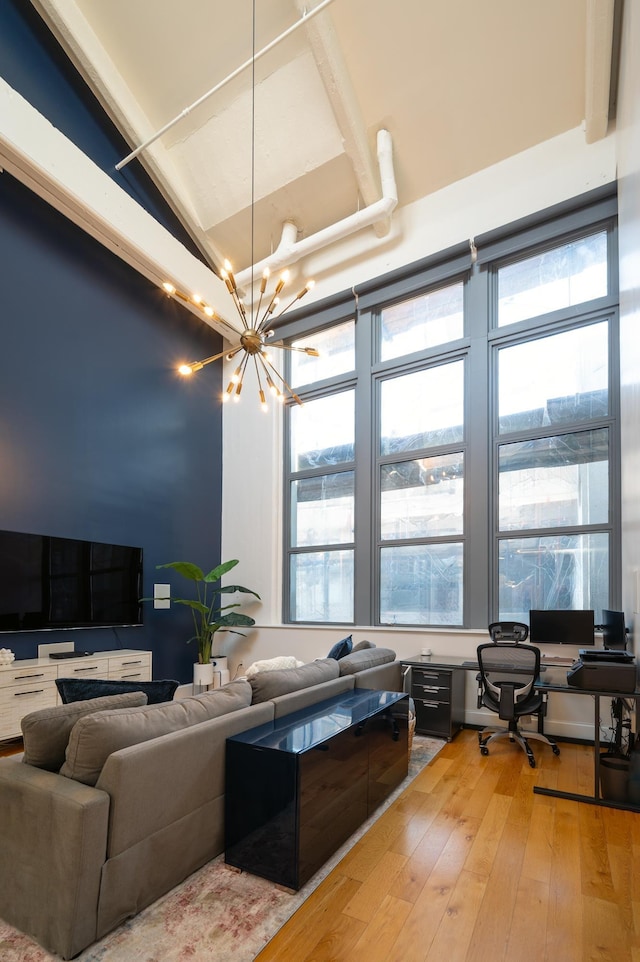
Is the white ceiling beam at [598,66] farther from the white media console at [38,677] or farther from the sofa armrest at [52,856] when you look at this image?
the white media console at [38,677]

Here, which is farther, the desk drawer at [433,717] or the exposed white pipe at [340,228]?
the exposed white pipe at [340,228]

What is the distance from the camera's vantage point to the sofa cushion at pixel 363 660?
3566 millimetres

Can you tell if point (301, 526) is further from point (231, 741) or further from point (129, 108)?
point (129, 108)

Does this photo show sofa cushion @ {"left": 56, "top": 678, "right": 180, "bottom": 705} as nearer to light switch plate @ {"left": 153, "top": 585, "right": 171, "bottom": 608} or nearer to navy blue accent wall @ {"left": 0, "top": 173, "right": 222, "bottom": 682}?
navy blue accent wall @ {"left": 0, "top": 173, "right": 222, "bottom": 682}

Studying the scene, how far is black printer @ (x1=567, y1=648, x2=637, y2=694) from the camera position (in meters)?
3.04

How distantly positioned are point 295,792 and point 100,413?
4.36m

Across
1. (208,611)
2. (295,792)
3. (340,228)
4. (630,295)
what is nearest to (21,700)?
(208,611)

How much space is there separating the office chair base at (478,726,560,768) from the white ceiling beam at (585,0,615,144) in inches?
209

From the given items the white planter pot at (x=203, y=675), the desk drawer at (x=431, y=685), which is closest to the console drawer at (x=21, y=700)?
the white planter pot at (x=203, y=675)

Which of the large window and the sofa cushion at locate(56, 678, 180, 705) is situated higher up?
the large window

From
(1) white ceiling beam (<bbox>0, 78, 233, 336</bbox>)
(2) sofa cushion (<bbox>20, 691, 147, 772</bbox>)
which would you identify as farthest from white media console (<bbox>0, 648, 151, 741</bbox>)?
(1) white ceiling beam (<bbox>0, 78, 233, 336</bbox>)

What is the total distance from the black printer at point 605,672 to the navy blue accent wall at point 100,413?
4.29 m

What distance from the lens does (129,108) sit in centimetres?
543

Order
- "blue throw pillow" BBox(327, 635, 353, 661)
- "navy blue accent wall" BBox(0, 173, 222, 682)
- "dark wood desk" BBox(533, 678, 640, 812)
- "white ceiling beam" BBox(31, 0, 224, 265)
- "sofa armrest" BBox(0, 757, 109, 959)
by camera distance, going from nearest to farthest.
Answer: "sofa armrest" BBox(0, 757, 109, 959) < "dark wood desk" BBox(533, 678, 640, 812) < "blue throw pillow" BBox(327, 635, 353, 661) < "navy blue accent wall" BBox(0, 173, 222, 682) < "white ceiling beam" BBox(31, 0, 224, 265)
